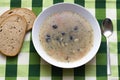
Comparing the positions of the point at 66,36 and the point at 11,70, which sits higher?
the point at 66,36

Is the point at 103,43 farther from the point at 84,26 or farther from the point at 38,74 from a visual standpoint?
the point at 38,74

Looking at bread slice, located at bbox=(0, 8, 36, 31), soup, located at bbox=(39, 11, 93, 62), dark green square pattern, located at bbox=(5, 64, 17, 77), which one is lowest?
dark green square pattern, located at bbox=(5, 64, 17, 77)

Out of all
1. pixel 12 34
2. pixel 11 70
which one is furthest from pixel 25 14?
pixel 11 70

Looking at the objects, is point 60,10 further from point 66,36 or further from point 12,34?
point 12,34


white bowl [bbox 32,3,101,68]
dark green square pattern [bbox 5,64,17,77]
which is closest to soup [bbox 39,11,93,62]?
white bowl [bbox 32,3,101,68]

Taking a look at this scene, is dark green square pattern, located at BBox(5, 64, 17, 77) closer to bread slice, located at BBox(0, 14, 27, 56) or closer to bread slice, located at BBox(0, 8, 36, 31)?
bread slice, located at BBox(0, 14, 27, 56)
